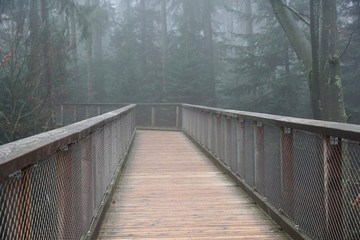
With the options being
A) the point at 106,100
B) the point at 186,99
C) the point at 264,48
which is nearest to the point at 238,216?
the point at 264,48

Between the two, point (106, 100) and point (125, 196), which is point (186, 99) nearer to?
point (106, 100)

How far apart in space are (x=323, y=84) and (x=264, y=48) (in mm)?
13810

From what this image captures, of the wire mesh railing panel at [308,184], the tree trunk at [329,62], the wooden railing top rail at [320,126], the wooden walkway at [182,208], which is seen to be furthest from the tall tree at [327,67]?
the wire mesh railing panel at [308,184]

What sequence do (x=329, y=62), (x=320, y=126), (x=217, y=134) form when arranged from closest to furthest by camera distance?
1. (x=320, y=126)
2. (x=217, y=134)
3. (x=329, y=62)

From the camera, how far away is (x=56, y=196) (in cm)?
281

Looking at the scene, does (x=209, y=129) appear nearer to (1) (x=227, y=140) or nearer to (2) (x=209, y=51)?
(1) (x=227, y=140)

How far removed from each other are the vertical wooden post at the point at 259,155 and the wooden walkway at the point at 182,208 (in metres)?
0.30

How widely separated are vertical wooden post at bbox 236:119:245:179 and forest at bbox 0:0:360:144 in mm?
3109

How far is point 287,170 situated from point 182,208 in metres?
1.56

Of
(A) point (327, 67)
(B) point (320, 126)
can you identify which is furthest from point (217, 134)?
(B) point (320, 126)

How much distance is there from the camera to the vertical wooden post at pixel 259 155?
16.8 ft

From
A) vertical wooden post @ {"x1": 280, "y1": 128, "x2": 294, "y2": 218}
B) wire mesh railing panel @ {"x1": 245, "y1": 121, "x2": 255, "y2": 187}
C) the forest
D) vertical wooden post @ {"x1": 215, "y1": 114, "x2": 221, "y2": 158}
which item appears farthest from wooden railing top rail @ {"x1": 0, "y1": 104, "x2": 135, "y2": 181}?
the forest

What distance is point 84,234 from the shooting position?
3.77m

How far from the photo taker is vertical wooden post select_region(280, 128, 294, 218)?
409cm
